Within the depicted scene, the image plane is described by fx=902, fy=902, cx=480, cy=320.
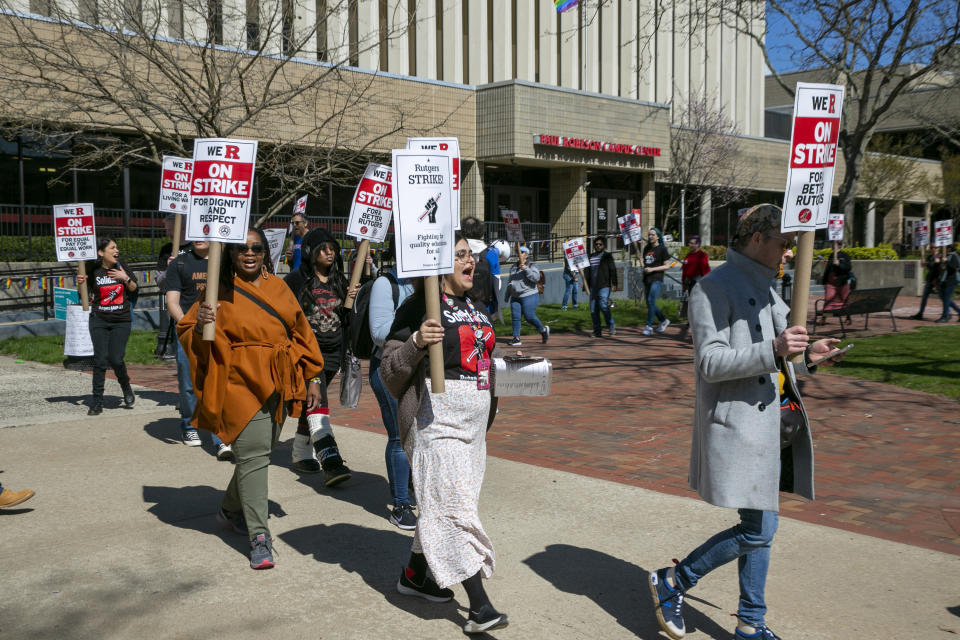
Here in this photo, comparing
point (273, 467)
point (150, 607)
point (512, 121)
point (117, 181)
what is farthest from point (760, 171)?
point (150, 607)

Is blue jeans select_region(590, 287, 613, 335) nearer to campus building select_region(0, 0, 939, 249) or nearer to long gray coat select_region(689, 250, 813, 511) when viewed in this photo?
campus building select_region(0, 0, 939, 249)

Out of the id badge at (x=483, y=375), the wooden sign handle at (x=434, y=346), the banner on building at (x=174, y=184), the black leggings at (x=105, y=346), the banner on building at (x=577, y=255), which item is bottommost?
the black leggings at (x=105, y=346)

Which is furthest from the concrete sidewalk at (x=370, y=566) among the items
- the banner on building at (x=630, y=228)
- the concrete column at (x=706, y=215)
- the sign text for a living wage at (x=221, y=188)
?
the concrete column at (x=706, y=215)

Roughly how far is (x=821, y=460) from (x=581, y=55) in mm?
30015

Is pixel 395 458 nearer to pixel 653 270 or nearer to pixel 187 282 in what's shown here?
pixel 187 282

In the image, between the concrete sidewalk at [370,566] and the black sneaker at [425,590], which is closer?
the concrete sidewalk at [370,566]

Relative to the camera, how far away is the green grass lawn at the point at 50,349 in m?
13.6

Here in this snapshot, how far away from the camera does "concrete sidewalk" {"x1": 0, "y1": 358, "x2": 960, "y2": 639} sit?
4133mm

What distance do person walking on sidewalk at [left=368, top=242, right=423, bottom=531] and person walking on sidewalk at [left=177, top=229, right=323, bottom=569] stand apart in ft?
1.63

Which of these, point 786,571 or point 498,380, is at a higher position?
point 498,380

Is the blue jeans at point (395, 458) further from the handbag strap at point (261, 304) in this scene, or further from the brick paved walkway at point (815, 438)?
the brick paved walkway at point (815, 438)

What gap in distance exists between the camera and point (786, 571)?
4758mm

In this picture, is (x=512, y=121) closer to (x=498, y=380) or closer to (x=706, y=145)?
(x=706, y=145)

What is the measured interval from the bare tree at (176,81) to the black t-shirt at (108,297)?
4.05 m
